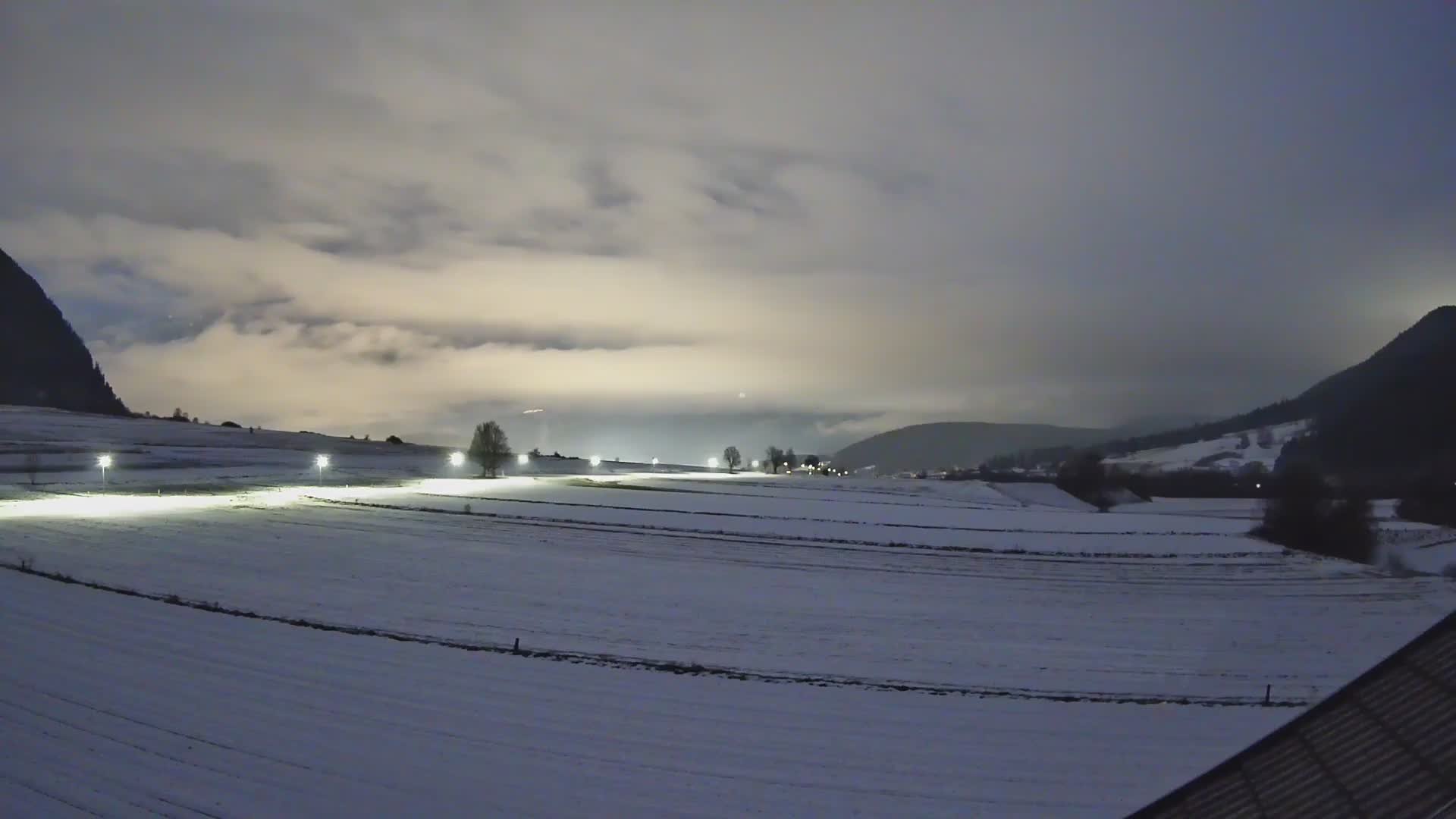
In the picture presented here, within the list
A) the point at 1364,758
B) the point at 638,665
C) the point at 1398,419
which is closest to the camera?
the point at 1364,758

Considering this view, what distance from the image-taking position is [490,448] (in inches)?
4956

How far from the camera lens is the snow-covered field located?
14.1m

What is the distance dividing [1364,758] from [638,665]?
18.6 metres

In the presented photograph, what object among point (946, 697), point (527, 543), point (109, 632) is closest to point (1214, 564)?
point (946, 697)

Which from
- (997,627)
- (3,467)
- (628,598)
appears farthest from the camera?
(3,467)

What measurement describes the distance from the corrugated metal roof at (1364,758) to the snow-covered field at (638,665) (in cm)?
850

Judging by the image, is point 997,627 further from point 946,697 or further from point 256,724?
point 256,724

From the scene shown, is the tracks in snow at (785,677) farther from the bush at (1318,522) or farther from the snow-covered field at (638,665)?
the bush at (1318,522)

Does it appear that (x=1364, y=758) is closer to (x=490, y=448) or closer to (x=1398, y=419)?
(x=1398, y=419)

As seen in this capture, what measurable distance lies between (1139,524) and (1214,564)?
24.8 metres

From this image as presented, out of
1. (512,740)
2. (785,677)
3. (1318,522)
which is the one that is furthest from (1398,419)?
(512,740)

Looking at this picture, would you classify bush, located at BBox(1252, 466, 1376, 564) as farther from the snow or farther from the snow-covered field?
the snow

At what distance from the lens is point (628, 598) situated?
31.6m

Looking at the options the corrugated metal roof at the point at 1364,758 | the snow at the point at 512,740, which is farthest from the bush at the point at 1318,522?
the corrugated metal roof at the point at 1364,758
